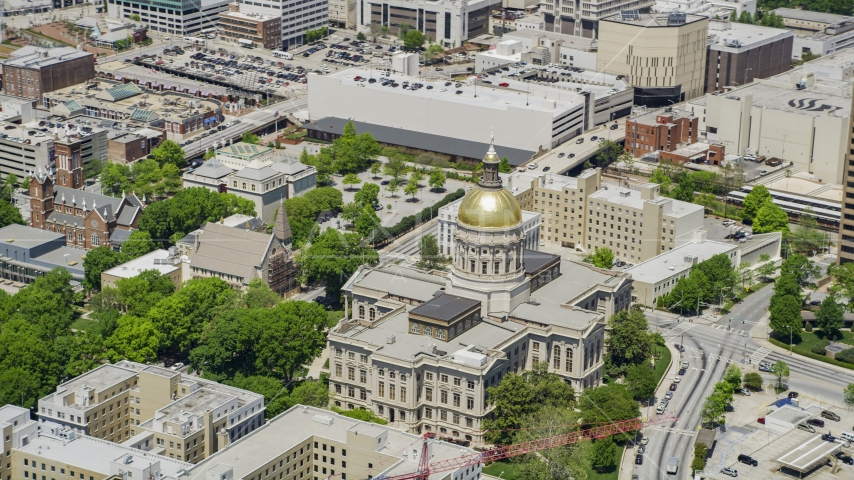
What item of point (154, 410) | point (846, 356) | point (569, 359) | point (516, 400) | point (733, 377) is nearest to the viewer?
point (154, 410)

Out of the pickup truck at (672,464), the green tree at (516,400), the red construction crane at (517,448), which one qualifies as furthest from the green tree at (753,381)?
the green tree at (516,400)

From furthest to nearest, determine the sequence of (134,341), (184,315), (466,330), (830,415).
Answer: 1. (184,315)
2. (134,341)
3. (466,330)
4. (830,415)

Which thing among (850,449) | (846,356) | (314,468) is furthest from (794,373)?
(314,468)

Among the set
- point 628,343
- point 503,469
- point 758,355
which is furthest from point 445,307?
point 758,355

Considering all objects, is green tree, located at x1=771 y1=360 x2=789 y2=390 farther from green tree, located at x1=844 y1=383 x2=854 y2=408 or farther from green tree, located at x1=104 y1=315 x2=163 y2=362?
green tree, located at x1=104 y1=315 x2=163 y2=362

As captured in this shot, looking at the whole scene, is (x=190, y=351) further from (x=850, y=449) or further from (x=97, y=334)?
(x=850, y=449)

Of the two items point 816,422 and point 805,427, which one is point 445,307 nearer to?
point 805,427
